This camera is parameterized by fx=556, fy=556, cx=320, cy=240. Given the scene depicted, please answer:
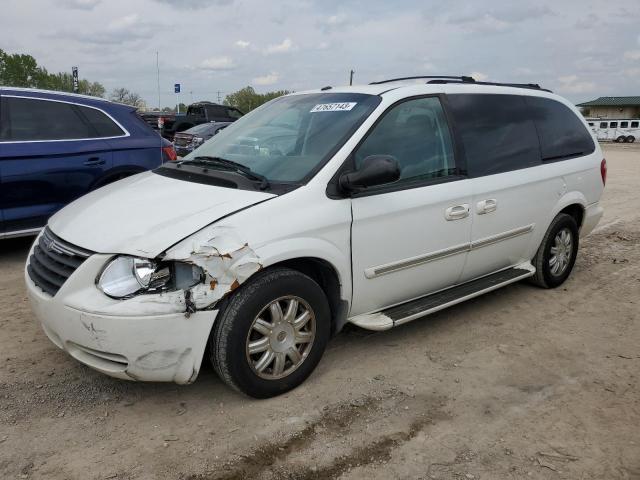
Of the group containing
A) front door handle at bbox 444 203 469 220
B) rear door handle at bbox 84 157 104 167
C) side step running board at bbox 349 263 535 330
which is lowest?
side step running board at bbox 349 263 535 330

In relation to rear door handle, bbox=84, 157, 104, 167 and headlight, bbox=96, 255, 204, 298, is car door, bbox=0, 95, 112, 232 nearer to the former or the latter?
rear door handle, bbox=84, 157, 104, 167

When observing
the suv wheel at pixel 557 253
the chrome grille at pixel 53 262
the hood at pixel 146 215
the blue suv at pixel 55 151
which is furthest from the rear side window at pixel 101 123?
the suv wheel at pixel 557 253

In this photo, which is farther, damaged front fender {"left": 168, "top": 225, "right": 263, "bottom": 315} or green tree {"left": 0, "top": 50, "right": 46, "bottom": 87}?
green tree {"left": 0, "top": 50, "right": 46, "bottom": 87}

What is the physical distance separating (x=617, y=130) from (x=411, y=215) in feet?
185

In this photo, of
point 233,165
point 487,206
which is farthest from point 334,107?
point 487,206

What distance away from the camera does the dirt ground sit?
104 inches

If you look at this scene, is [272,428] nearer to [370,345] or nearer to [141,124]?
[370,345]

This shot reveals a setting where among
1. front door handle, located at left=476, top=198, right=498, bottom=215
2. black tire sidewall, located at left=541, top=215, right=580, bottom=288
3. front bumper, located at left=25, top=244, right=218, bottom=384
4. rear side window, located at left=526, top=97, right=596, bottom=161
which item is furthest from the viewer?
black tire sidewall, located at left=541, top=215, right=580, bottom=288

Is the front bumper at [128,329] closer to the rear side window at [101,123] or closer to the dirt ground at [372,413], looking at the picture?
the dirt ground at [372,413]

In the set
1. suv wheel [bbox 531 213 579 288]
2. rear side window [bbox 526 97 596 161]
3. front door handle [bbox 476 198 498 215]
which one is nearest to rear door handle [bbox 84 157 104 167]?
front door handle [bbox 476 198 498 215]

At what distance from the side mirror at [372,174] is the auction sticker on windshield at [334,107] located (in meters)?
0.60

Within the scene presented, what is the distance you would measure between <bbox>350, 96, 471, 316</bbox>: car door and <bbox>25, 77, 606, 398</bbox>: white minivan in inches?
0.5

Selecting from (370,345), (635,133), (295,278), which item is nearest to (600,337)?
(370,345)

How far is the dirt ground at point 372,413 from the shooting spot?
8.64 ft
